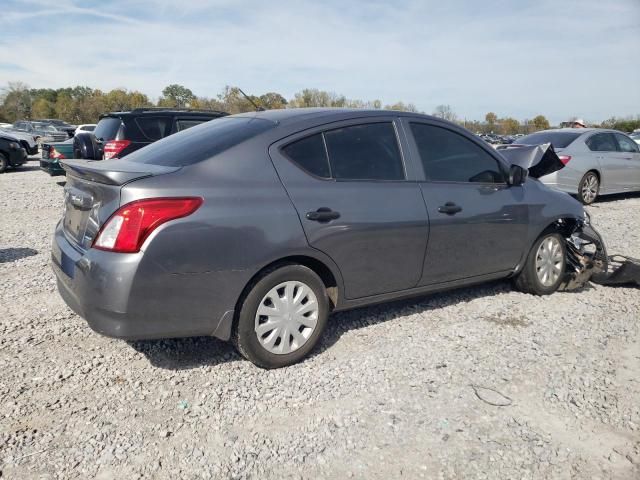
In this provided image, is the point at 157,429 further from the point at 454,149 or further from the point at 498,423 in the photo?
the point at 454,149

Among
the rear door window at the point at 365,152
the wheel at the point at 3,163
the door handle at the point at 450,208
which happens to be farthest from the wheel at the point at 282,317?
the wheel at the point at 3,163

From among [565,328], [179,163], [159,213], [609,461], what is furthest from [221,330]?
[565,328]

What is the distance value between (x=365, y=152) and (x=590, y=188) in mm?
A: 8807

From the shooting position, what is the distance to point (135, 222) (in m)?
2.90

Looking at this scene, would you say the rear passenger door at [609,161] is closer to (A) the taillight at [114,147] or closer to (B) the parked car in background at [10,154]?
(A) the taillight at [114,147]

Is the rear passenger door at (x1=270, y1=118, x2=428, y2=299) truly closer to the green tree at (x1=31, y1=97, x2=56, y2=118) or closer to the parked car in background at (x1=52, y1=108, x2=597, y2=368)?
the parked car in background at (x1=52, y1=108, x2=597, y2=368)

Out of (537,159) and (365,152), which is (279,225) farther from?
(537,159)

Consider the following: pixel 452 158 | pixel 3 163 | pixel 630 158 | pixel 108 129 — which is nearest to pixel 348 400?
pixel 452 158

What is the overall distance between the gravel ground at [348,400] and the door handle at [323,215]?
97 centimetres

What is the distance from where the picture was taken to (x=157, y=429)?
278 centimetres

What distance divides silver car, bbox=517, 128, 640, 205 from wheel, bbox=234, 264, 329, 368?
844cm

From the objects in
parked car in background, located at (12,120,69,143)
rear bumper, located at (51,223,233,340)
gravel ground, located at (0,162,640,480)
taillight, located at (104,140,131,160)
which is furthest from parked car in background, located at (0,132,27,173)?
rear bumper, located at (51,223,233,340)

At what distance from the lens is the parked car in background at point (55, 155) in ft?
40.4

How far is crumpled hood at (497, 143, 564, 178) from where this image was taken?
549cm
